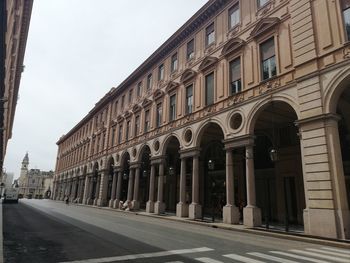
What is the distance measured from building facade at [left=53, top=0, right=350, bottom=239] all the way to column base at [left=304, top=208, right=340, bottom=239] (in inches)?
1.7

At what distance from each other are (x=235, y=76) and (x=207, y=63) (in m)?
3.60

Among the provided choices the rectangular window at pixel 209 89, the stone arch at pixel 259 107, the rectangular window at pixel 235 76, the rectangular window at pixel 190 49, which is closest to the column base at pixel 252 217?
the stone arch at pixel 259 107

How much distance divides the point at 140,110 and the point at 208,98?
514 inches

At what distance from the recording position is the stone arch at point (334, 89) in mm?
13234

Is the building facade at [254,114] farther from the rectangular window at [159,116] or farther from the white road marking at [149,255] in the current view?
the white road marking at [149,255]

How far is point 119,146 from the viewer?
126 ft

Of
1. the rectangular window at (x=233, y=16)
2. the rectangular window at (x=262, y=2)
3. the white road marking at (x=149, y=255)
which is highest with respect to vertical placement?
the rectangular window at (x=233, y=16)

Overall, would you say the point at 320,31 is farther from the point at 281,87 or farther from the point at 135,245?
the point at 135,245

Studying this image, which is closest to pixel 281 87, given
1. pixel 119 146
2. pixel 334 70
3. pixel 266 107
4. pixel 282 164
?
pixel 266 107

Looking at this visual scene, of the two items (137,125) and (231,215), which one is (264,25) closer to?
(231,215)

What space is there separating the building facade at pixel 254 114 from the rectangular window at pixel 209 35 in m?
0.09

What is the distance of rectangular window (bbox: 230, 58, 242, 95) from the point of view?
20188 mm

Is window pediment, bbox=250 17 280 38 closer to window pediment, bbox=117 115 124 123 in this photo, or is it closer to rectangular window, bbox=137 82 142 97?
rectangular window, bbox=137 82 142 97

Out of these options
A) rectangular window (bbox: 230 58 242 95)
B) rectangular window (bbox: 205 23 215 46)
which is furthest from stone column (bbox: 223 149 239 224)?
rectangular window (bbox: 205 23 215 46)
